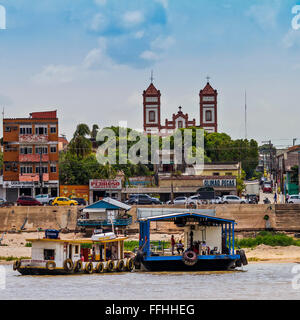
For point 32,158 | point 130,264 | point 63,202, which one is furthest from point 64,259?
point 32,158

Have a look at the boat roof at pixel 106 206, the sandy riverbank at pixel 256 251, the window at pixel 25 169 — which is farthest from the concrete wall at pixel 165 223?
the window at pixel 25 169

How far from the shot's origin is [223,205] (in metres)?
60.8

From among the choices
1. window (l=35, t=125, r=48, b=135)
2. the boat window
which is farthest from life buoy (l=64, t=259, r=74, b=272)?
window (l=35, t=125, r=48, b=135)

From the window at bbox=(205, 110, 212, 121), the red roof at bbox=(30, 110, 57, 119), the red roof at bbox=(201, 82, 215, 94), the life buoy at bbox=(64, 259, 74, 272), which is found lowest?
the life buoy at bbox=(64, 259, 74, 272)

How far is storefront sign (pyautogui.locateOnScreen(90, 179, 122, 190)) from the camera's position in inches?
2950

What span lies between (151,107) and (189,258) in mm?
119008

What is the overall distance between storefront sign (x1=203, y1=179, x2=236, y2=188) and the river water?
39541 mm

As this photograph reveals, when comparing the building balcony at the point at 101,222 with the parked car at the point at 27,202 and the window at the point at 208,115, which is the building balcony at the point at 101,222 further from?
the window at the point at 208,115

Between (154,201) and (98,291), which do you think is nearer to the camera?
(98,291)

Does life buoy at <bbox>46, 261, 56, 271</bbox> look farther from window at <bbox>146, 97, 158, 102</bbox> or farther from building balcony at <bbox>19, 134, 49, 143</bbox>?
window at <bbox>146, 97, 158, 102</bbox>

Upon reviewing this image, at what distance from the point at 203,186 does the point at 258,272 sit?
133 ft
